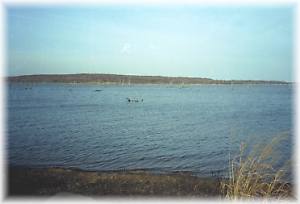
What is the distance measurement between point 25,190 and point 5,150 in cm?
768

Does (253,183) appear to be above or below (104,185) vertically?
above

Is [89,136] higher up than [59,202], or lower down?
lower down

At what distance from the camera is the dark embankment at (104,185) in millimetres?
6930

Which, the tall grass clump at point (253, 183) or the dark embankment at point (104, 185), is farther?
the dark embankment at point (104, 185)

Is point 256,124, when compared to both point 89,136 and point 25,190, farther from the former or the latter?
point 25,190

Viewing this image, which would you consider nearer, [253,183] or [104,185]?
[253,183]

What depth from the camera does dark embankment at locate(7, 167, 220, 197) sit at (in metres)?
6.93

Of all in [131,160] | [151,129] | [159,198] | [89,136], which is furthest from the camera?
[151,129]

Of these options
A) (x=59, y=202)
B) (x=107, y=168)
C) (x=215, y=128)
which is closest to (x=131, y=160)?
(x=107, y=168)

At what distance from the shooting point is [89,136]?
1783 cm

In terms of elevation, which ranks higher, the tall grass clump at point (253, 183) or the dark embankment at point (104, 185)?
the tall grass clump at point (253, 183)

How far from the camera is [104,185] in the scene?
7.64 metres

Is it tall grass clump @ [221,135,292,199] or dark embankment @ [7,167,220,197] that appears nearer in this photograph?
tall grass clump @ [221,135,292,199]

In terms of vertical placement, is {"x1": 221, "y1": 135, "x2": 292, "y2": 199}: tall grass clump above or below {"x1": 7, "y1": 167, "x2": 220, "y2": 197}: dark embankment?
above
